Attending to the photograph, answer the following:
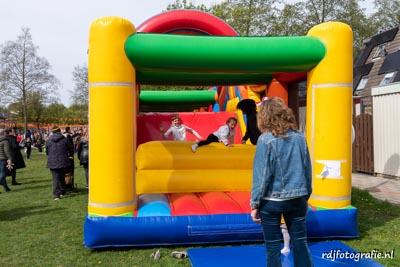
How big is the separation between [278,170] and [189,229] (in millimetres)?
1734

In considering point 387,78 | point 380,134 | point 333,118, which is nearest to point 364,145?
point 380,134

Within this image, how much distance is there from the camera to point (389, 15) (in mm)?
26875

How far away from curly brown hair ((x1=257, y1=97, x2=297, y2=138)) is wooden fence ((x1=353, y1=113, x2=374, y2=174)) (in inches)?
312

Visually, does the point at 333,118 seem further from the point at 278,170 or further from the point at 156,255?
the point at 156,255

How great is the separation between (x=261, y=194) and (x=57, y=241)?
2.84m

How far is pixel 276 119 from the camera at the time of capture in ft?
8.20

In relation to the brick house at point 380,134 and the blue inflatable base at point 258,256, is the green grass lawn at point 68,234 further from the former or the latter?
the brick house at point 380,134

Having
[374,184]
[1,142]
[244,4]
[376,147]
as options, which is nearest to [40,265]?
[1,142]

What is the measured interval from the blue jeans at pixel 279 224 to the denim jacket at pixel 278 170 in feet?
0.20

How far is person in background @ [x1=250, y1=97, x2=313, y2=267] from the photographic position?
8.06ft

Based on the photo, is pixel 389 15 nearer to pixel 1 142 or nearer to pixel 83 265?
pixel 1 142

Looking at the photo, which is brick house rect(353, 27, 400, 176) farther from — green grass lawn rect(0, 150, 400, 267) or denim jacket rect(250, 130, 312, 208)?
denim jacket rect(250, 130, 312, 208)

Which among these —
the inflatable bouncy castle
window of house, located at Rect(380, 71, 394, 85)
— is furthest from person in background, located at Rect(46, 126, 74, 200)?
window of house, located at Rect(380, 71, 394, 85)
